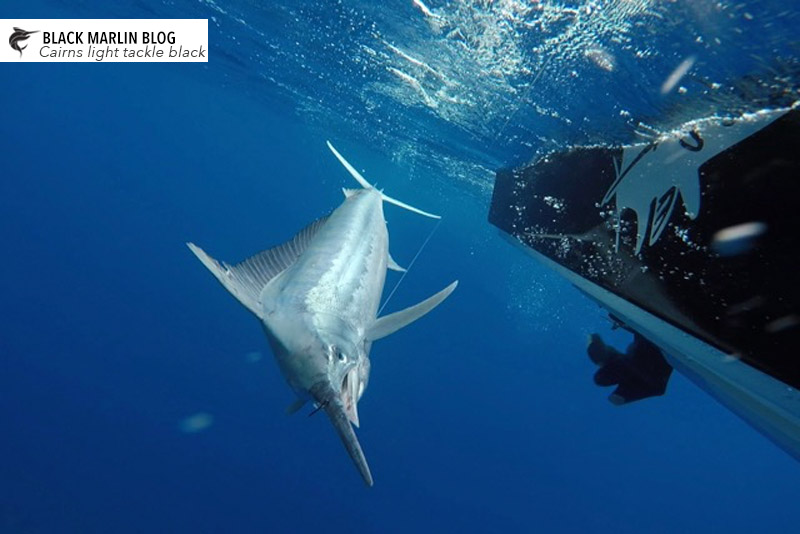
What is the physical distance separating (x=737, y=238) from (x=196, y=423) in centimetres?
2307

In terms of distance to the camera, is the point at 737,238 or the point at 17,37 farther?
the point at 17,37

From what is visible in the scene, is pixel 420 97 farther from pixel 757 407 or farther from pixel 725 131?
pixel 757 407

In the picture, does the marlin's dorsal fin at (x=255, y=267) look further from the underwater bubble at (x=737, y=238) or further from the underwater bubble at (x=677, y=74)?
the underwater bubble at (x=677, y=74)

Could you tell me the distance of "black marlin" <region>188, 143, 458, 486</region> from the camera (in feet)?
8.32

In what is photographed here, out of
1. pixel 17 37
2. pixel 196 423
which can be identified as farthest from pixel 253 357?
pixel 17 37

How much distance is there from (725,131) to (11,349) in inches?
1184

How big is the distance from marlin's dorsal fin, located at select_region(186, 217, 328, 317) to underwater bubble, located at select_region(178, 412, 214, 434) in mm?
20026

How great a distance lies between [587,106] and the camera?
18.7 ft

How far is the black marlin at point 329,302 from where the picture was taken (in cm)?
254

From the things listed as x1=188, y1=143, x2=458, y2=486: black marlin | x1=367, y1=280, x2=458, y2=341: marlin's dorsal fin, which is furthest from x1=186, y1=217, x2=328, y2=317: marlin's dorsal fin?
x1=367, y1=280, x2=458, y2=341: marlin's dorsal fin

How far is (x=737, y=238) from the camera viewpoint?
226 centimetres

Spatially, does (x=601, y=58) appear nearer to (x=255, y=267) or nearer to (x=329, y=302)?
(x=329, y=302)

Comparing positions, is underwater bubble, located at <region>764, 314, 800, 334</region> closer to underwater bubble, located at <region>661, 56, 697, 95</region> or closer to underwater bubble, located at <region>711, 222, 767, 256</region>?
underwater bubble, located at <region>711, 222, 767, 256</region>

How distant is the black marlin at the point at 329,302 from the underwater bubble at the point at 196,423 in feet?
65.9
